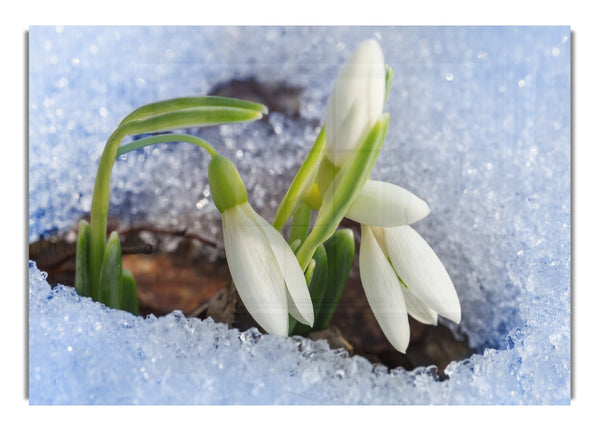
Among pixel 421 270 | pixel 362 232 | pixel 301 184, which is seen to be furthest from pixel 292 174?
pixel 421 270

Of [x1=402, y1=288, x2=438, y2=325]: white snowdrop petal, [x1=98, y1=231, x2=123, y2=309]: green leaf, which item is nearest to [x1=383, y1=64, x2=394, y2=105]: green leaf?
[x1=402, y1=288, x2=438, y2=325]: white snowdrop petal

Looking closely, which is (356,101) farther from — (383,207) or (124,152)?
(124,152)

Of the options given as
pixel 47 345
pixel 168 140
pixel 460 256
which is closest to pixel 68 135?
pixel 168 140

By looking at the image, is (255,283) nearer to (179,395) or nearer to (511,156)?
(179,395)

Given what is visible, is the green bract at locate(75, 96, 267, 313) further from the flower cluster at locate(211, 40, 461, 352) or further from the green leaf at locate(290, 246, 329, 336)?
the green leaf at locate(290, 246, 329, 336)

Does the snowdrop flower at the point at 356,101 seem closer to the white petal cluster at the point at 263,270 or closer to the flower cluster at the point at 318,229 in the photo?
the flower cluster at the point at 318,229

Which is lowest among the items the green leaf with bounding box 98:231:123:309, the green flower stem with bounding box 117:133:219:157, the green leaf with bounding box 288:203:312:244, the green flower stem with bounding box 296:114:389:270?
the green leaf with bounding box 98:231:123:309
